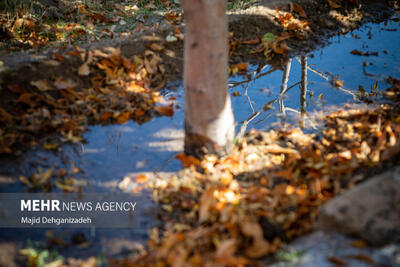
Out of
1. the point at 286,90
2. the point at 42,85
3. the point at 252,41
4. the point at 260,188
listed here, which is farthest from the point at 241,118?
the point at 42,85

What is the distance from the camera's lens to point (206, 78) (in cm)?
185

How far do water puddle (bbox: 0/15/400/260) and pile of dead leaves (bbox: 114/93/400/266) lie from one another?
0.19m

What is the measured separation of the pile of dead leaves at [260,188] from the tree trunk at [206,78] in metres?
0.15

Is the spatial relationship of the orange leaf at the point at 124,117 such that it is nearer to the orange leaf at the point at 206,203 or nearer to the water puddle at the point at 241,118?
the water puddle at the point at 241,118

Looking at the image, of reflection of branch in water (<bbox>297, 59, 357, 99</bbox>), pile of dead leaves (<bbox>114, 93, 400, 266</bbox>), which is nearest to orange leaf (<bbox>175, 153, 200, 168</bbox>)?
pile of dead leaves (<bbox>114, 93, 400, 266</bbox>)

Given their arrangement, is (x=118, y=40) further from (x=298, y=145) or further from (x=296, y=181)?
(x=296, y=181)

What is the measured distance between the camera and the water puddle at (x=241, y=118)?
1.96m

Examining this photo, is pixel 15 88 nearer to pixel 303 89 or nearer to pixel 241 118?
pixel 241 118

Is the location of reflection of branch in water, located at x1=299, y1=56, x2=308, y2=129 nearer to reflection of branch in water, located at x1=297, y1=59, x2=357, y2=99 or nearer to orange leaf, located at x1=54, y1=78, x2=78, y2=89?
reflection of branch in water, located at x1=297, y1=59, x2=357, y2=99

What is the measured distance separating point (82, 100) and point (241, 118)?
1520 mm

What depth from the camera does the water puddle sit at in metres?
1.96

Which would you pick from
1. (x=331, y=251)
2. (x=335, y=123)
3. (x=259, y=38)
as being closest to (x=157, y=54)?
(x=259, y=38)

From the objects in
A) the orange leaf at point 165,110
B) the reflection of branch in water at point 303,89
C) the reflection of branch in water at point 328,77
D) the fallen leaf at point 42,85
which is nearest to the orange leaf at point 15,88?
the fallen leaf at point 42,85

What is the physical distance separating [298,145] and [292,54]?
185 cm
